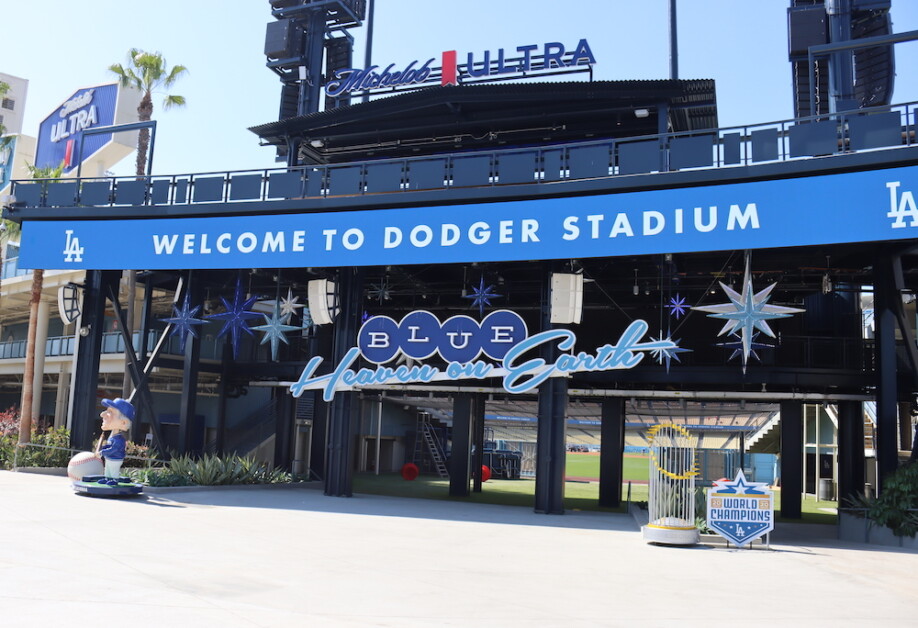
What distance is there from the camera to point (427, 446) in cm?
5181

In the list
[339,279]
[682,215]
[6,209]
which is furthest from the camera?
[6,209]

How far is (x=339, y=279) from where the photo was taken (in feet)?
94.2

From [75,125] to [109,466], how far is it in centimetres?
3638

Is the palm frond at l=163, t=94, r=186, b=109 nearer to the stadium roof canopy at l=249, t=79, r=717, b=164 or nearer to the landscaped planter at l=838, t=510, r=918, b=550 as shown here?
the stadium roof canopy at l=249, t=79, r=717, b=164

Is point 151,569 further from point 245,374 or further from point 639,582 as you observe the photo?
point 245,374

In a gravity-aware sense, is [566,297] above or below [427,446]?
above

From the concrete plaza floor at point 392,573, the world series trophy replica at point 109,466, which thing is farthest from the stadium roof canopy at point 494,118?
the concrete plaza floor at point 392,573

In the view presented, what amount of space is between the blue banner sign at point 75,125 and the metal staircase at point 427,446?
2431 centimetres

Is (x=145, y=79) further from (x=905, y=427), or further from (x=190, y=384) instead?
(x=905, y=427)

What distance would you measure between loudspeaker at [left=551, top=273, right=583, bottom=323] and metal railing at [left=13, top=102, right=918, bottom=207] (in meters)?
2.91

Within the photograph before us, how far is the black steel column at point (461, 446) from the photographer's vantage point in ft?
108

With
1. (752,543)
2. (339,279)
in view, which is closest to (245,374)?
(339,279)

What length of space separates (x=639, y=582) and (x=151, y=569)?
734 centimetres

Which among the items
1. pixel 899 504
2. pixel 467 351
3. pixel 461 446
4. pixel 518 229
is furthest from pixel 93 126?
pixel 899 504
